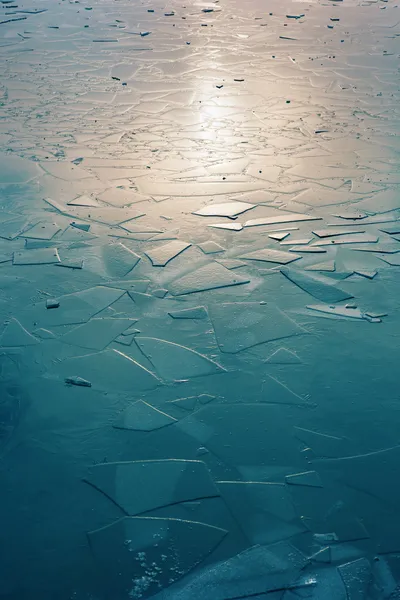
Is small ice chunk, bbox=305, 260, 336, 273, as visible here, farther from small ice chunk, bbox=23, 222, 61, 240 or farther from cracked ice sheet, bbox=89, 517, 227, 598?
cracked ice sheet, bbox=89, 517, 227, 598

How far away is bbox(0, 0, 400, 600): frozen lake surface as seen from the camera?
252cm

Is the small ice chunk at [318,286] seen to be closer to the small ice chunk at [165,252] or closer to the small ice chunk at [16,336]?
the small ice chunk at [165,252]

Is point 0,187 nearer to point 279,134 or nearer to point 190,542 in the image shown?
point 279,134

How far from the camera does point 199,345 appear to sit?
3.70m

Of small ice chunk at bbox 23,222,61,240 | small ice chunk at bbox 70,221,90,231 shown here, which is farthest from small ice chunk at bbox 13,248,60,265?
small ice chunk at bbox 70,221,90,231

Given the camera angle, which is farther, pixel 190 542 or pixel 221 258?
pixel 221 258

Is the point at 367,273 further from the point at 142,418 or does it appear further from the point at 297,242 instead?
the point at 142,418

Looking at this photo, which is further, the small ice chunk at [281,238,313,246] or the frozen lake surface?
the small ice chunk at [281,238,313,246]

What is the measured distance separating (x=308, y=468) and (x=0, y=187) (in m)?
4.13

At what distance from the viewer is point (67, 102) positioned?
26.3 feet

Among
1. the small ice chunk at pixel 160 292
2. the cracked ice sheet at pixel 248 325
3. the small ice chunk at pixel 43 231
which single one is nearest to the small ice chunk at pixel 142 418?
the cracked ice sheet at pixel 248 325

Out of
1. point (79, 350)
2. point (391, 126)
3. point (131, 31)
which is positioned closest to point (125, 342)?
point (79, 350)

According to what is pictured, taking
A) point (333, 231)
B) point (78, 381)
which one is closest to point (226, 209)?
point (333, 231)

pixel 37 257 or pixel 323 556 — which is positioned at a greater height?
pixel 37 257
